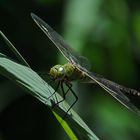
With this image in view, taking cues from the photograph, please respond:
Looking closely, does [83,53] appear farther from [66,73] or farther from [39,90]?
[39,90]

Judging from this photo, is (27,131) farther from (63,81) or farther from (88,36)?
(63,81)

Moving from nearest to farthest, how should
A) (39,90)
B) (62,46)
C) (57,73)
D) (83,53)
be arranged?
1. (39,90)
2. (57,73)
3. (62,46)
4. (83,53)

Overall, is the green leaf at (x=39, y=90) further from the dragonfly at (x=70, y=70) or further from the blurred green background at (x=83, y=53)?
the blurred green background at (x=83, y=53)

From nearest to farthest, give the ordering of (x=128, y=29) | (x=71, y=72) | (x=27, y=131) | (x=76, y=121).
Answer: (x=76, y=121)
(x=71, y=72)
(x=128, y=29)
(x=27, y=131)

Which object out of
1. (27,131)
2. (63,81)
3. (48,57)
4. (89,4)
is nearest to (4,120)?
(27,131)

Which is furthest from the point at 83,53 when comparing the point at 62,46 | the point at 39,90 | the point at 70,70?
the point at 39,90

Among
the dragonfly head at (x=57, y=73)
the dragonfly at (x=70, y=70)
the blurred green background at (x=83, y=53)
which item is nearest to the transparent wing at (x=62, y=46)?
the dragonfly at (x=70, y=70)
